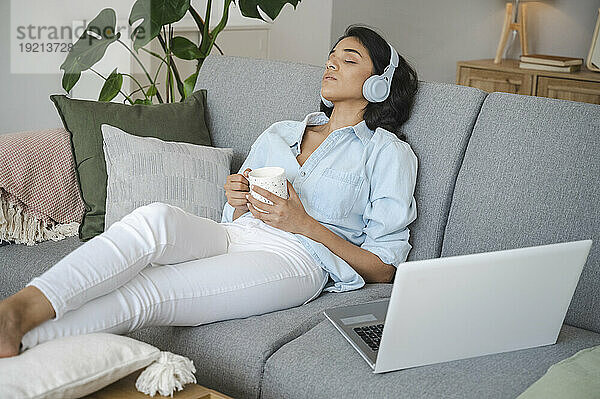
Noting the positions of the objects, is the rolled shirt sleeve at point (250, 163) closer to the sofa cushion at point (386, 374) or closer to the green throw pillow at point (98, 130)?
the green throw pillow at point (98, 130)

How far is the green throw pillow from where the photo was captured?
2.28 metres

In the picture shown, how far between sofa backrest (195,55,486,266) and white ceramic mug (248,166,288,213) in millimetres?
399

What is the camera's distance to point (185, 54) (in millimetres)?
3021

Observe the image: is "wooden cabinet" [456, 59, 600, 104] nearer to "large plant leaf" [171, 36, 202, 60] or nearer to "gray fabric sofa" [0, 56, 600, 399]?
"large plant leaf" [171, 36, 202, 60]

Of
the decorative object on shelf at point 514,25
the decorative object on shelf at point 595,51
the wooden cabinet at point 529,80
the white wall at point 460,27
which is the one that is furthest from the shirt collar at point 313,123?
the decorative object on shelf at point 514,25

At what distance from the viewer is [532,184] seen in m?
1.89

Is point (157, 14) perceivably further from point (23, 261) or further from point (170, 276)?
point (170, 276)

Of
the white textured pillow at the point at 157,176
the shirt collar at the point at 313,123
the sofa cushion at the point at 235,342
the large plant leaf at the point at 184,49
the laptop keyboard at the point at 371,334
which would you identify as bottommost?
the sofa cushion at the point at 235,342

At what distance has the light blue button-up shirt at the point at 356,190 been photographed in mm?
1982

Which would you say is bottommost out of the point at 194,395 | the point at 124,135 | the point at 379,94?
the point at 194,395

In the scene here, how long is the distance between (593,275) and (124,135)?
1337mm

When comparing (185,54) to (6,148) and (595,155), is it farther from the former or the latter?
(595,155)

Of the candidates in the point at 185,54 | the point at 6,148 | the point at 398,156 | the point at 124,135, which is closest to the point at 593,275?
the point at 398,156

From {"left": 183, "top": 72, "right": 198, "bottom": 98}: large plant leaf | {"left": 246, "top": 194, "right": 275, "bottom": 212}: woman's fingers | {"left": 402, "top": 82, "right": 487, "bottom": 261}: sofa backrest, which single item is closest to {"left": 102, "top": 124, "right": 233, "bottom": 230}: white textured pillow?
{"left": 246, "top": 194, "right": 275, "bottom": 212}: woman's fingers
